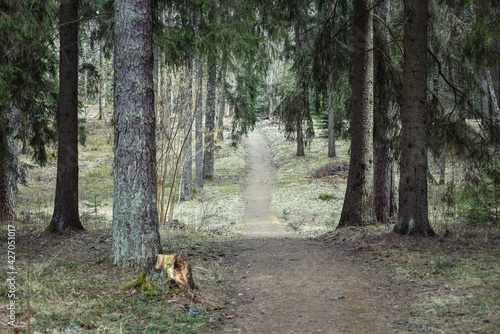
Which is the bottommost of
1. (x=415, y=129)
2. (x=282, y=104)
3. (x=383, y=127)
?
(x=415, y=129)

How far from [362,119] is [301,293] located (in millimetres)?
5197

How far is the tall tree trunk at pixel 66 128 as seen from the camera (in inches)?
320

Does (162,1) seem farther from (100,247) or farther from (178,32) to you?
(100,247)

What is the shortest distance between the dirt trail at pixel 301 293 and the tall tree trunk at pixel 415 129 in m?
1.67

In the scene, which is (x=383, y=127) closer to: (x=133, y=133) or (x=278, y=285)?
(x=278, y=285)

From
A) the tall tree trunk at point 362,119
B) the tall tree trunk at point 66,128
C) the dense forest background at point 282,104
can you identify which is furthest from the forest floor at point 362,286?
the tall tree trunk at point 66,128

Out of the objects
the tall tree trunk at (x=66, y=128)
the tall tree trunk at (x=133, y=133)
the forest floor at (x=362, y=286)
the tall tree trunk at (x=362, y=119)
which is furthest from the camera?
the tall tree trunk at (x=362, y=119)

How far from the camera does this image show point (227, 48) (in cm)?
785

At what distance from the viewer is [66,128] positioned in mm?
8180

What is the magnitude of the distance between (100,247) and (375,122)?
7505 mm

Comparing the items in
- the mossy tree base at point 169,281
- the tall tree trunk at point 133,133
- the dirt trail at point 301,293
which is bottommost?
the dirt trail at point 301,293

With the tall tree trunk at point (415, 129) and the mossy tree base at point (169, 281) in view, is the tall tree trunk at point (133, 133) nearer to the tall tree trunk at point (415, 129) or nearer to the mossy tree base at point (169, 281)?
the mossy tree base at point (169, 281)

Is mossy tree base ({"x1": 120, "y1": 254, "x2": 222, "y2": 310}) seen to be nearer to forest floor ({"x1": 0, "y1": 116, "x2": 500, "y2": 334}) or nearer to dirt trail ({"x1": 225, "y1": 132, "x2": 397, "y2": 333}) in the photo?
forest floor ({"x1": 0, "y1": 116, "x2": 500, "y2": 334})

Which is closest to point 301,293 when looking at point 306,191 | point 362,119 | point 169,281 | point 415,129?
point 169,281
